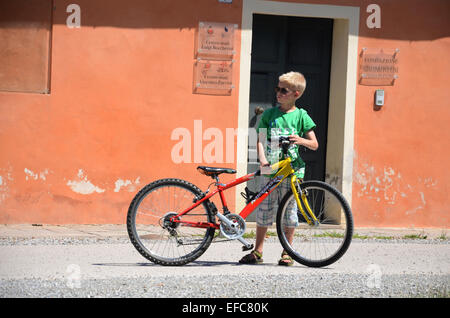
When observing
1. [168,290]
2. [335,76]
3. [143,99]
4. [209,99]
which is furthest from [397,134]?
[168,290]

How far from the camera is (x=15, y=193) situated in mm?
7875

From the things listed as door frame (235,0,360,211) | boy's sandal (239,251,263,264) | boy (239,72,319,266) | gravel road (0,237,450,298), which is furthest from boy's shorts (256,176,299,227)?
door frame (235,0,360,211)

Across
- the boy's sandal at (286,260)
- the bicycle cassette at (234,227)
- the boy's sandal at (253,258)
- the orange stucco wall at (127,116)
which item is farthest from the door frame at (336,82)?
the bicycle cassette at (234,227)

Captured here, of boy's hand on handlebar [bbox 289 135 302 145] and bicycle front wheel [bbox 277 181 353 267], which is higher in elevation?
boy's hand on handlebar [bbox 289 135 302 145]

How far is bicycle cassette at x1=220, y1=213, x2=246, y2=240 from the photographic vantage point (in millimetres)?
5224

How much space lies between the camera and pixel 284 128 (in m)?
5.42

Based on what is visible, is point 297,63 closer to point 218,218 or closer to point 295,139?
point 295,139

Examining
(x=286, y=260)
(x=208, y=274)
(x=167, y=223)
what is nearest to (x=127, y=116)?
(x=167, y=223)

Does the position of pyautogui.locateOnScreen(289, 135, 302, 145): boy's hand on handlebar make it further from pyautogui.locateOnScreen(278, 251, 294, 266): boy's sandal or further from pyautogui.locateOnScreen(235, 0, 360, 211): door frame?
pyautogui.locateOnScreen(235, 0, 360, 211): door frame

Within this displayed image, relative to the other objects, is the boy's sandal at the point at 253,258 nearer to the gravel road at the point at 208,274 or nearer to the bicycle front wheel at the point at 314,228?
the gravel road at the point at 208,274

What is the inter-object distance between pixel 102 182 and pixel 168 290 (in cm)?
394

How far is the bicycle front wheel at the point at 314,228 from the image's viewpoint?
17.2 feet

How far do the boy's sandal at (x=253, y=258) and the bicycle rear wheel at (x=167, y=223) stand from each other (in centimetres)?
48
